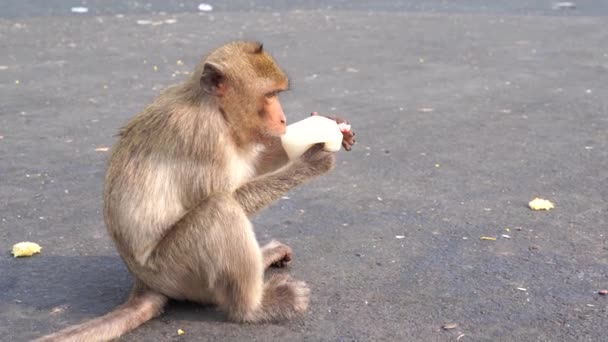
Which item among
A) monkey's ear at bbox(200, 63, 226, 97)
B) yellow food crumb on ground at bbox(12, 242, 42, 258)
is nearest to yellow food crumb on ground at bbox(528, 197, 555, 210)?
monkey's ear at bbox(200, 63, 226, 97)

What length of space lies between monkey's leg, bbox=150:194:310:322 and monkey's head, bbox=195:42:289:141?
0.36 meters

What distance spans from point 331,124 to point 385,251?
3.07 ft

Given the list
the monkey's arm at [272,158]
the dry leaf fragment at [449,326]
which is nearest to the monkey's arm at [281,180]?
the monkey's arm at [272,158]

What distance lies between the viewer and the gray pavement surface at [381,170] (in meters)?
4.26

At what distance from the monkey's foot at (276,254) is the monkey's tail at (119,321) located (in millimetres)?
650

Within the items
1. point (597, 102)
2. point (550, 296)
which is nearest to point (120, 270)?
point (550, 296)

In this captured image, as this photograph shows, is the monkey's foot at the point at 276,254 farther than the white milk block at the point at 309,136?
Yes

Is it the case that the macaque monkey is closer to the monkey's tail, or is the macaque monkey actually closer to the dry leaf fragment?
the monkey's tail

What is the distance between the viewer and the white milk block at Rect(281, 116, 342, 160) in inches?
167

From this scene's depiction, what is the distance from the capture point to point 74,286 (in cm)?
458

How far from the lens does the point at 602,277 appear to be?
4547mm

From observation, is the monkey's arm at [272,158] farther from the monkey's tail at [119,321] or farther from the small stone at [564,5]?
the small stone at [564,5]

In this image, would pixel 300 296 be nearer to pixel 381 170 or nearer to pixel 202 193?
pixel 202 193

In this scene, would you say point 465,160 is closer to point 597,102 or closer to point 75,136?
point 597,102
